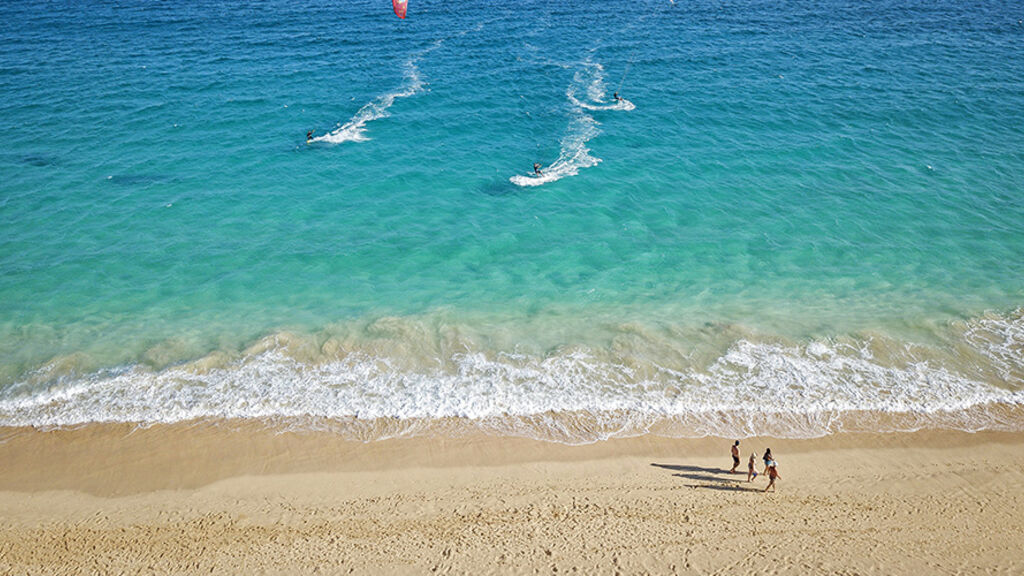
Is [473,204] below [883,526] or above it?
above

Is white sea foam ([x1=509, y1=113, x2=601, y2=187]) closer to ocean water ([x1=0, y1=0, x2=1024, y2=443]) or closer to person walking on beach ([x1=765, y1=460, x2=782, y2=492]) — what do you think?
ocean water ([x1=0, y1=0, x2=1024, y2=443])

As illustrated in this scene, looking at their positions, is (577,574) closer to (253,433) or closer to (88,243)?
(253,433)

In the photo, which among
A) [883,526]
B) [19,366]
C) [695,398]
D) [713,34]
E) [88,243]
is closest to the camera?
[883,526]

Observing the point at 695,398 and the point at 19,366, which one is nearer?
the point at 695,398

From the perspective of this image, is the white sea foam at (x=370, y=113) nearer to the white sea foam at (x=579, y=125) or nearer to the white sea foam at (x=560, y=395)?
the white sea foam at (x=579, y=125)

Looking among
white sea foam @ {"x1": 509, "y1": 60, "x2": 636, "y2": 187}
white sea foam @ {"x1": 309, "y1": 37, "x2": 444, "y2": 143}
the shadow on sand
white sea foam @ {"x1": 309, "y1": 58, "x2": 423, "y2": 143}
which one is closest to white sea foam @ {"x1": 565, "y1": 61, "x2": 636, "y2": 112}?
white sea foam @ {"x1": 509, "y1": 60, "x2": 636, "y2": 187}

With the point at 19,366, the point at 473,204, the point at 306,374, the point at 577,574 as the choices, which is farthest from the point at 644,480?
the point at 19,366
